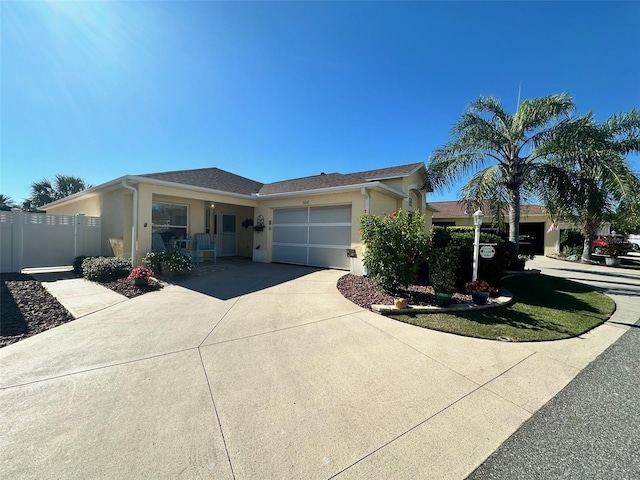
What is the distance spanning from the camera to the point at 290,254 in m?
11.5

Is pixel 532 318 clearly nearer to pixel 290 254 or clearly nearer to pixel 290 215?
pixel 290 254

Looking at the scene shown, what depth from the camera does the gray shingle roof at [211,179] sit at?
9672 millimetres

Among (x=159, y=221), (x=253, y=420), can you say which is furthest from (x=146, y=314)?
(x=159, y=221)

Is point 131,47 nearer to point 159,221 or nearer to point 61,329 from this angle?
point 159,221

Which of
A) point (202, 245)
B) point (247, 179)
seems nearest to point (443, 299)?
point (202, 245)

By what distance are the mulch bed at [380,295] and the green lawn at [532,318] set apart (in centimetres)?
67

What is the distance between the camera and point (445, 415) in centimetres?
246

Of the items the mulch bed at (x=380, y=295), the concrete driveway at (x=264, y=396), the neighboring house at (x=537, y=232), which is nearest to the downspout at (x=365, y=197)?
the mulch bed at (x=380, y=295)

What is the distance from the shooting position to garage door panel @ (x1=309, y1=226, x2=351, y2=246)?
989 centimetres

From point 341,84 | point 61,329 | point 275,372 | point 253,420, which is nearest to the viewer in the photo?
point 253,420

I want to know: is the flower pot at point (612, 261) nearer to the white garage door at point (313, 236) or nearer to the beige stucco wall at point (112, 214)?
the white garage door at point (313, 236)

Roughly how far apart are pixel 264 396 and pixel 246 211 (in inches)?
483

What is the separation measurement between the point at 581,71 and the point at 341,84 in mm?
8070

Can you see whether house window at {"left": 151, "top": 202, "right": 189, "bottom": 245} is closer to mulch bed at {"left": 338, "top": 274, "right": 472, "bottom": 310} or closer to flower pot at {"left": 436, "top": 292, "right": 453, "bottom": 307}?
mulch bed at {"left": 338, "top": 274, "right": 472, "bottom": 310}
